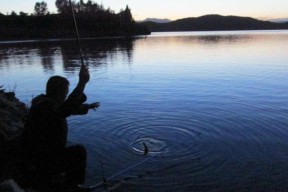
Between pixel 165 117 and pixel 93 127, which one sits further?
pixel 165 117

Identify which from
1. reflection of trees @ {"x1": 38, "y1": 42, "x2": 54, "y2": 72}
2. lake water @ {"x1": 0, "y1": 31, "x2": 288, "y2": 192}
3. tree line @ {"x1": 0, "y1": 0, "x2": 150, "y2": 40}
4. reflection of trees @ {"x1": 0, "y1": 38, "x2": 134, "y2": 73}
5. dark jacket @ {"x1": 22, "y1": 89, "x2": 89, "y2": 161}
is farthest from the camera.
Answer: tree line @ {"x1": 0, "y1": 0, "x2": 150, "y2": 40}

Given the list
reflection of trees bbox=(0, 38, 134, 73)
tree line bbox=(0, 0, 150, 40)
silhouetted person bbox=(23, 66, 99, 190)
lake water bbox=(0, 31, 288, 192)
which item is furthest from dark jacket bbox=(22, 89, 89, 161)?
tree line bbox=(0, 0, 150, 40)

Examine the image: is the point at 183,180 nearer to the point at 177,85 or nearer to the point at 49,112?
the point at 49,112

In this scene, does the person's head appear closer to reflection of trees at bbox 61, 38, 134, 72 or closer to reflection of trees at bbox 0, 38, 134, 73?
reflection of trees at bbox 0, 38, 134, 73

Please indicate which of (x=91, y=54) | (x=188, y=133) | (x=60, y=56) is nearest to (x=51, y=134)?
(x=188, y=133)

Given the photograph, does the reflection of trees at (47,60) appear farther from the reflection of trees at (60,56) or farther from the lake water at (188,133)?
the lake water at (188,133)

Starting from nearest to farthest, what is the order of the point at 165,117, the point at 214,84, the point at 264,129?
the point at 264,129
the point at 165,117
the point at 214,84

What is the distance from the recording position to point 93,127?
15203 millimetres

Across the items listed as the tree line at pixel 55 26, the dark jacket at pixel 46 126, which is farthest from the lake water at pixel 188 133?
the tree line at pixel 55 26

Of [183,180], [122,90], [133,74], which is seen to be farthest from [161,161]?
[133,74]

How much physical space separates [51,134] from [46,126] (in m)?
0.24

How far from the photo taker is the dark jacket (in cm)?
620

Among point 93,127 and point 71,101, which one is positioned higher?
point 71,101

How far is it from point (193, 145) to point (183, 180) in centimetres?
294
